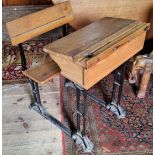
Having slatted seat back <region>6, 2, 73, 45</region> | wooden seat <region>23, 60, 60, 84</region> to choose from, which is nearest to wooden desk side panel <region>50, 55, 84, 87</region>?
wooden seat <region>23, 60, 60, 84</region>

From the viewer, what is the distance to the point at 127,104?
1.85m

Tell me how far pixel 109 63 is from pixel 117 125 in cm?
64

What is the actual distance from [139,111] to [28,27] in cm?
103

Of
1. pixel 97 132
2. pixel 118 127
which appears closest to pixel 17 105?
pixel 97 132

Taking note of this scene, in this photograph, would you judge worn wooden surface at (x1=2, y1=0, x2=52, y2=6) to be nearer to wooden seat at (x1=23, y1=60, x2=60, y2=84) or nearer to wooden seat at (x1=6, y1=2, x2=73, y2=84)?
wooden seat at (x1=6, y1=2, x2=73, y2=84)

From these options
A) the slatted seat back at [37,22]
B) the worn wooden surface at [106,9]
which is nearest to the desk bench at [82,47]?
the slatted seat back at [37,22]

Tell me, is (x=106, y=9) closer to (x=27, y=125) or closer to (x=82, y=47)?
(x=82, y=47)

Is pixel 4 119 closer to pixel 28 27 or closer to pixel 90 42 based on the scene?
pixel 28 27

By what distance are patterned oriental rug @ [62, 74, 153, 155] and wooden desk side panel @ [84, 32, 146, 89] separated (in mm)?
555

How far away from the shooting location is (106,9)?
1875mm

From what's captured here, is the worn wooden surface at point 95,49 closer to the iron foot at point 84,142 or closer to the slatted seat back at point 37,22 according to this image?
the slatted seat back at point 37,22

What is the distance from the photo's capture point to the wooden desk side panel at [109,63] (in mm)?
1112

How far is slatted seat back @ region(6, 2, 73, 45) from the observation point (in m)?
1.31

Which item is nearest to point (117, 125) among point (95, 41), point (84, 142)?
point (84, 142)
